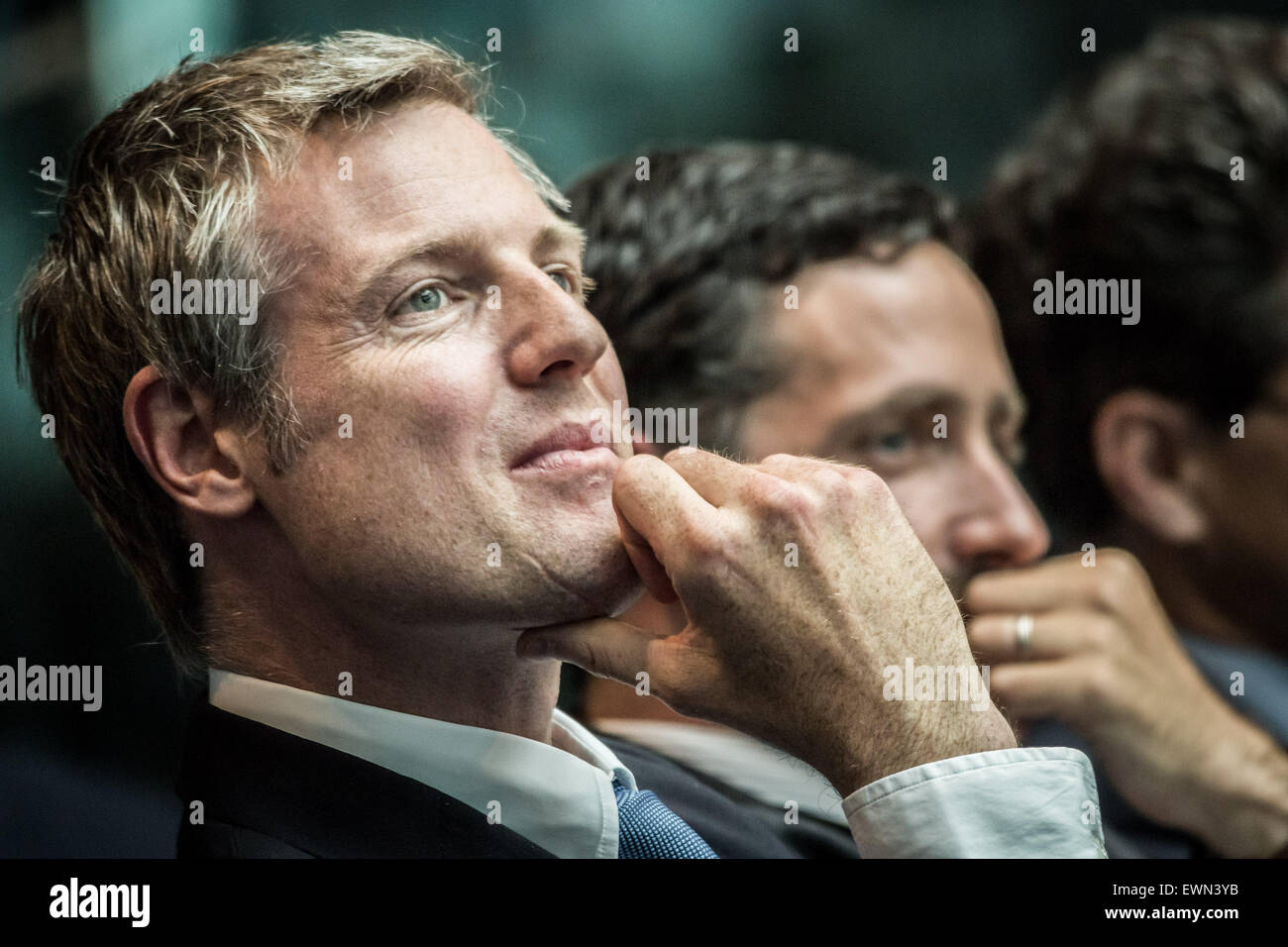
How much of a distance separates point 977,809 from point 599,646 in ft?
1.50

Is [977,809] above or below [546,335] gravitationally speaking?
below

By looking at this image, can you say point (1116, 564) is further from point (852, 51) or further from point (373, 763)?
point (373, 763)

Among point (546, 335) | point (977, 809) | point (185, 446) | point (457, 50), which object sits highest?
point (457, 50)

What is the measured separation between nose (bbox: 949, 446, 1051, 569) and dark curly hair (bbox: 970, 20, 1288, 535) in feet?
0.98

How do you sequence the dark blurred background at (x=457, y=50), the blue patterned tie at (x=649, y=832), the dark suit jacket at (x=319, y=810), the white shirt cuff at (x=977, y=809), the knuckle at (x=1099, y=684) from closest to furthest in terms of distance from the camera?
the white shirt cuff at (x=977, y=809), the dark suit jacket at (x=319, y=810), the blue patterned tie at (x=649, y=832), the dark blurred background at (x=457, y=50), the knuckle at (x=1099, y=684)

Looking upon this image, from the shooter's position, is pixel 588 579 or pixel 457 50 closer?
pixel 588 579

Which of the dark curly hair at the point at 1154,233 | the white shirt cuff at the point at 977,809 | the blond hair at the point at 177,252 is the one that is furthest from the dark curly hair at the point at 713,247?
the white shirt cuff at the point at 977,809

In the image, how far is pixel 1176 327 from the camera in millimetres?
2660

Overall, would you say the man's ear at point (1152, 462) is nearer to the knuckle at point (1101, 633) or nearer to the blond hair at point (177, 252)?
the knuckle at point (1101, 633)

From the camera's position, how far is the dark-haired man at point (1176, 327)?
260 cm

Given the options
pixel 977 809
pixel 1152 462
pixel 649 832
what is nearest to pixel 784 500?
pixel 977 809

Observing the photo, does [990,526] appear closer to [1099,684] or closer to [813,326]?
[1099,684]

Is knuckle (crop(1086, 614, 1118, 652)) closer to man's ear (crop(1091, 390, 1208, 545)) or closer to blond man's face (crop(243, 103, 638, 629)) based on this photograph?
man's ear (crop(1091, 390, 1208, 545))
